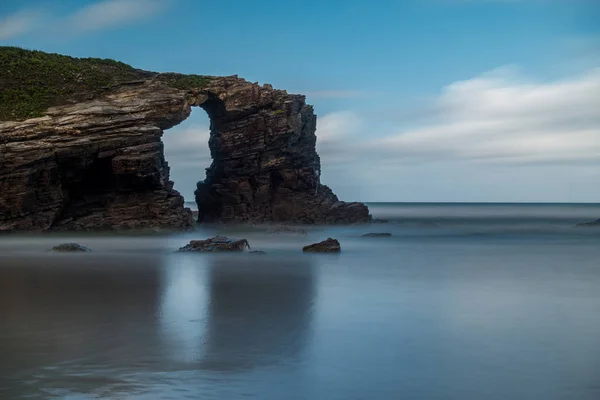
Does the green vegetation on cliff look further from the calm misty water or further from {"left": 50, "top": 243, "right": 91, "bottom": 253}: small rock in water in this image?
the calm misty water

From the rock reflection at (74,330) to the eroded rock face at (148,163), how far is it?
898 inches

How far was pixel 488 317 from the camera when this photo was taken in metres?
13.6

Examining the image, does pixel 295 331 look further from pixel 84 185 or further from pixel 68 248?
pixel 84 185

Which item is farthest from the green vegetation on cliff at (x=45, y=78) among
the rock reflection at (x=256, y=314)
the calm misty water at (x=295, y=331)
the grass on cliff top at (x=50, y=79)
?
the rock reflection at (x=256, y=314)

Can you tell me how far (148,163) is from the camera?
44.5m

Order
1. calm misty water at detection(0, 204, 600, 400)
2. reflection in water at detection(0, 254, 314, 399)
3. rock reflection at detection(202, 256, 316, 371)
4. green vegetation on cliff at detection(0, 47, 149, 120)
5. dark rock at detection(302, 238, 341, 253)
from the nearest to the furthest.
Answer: calm misty water at detection(0, 204, 600, 400), reflection in water at detection(0, 254, 314, 399), rock reflection at detection(202, 256, 316, 371), dark rock at detection(302, 238, 341, 253), green vegetation on cliff at detection(0, 47, 149, 120)

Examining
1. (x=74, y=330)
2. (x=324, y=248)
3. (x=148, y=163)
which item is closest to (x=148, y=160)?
(x=148, y=163)

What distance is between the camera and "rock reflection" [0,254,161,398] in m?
8.41

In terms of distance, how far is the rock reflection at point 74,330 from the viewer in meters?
8.41

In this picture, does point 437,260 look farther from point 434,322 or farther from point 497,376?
point 497,376

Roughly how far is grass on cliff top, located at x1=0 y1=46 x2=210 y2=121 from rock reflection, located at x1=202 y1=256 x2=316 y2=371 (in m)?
27.7

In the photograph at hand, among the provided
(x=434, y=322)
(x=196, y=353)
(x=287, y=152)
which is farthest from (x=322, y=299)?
(x=287, y=152)

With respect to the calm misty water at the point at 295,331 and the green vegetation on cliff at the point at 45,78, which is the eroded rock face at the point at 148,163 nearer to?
the green vegetation on cliff at the point at 45,78

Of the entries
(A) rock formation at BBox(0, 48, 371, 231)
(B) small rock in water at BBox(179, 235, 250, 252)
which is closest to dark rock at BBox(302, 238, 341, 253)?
(B) small rock in water at BBox(179, 235, 250, 252)
